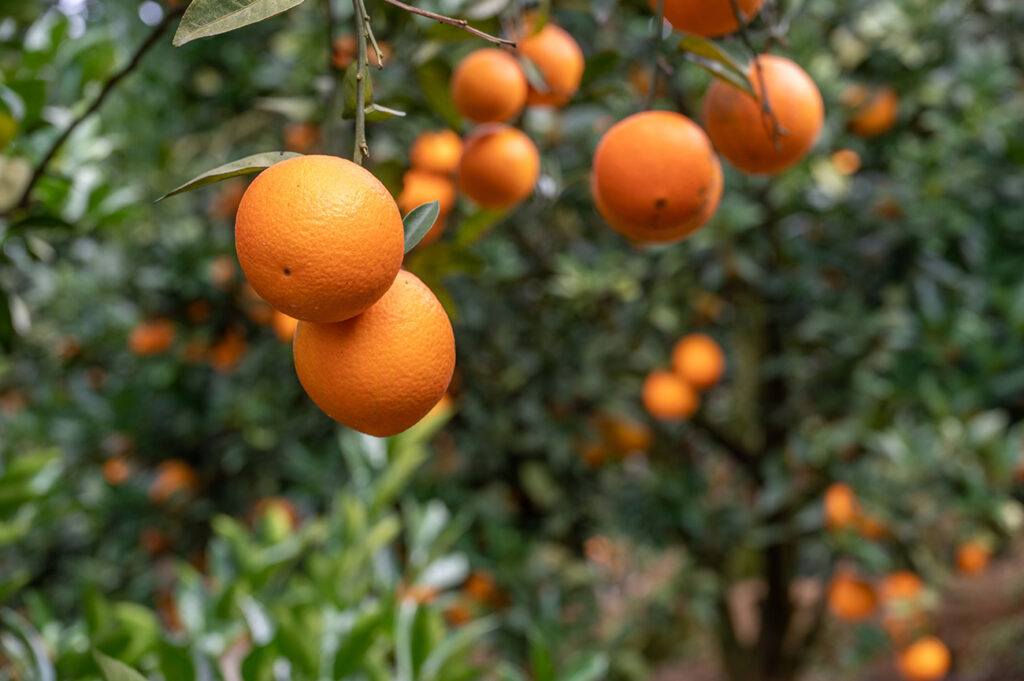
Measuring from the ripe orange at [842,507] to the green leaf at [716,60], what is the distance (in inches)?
63.1

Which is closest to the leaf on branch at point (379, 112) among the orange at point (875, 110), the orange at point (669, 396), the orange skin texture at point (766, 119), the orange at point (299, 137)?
the orange skin texture at point (766, 119)

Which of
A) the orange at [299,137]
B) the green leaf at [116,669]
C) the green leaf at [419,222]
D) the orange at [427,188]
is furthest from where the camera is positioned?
the orange at [299,137]

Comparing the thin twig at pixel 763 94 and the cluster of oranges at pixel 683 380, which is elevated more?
the thin twig at pixel 763 94

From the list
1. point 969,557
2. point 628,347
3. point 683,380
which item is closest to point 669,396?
point 683,380

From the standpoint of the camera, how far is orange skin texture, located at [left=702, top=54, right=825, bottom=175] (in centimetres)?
77

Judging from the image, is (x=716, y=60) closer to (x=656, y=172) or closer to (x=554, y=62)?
(x=656, y=172)

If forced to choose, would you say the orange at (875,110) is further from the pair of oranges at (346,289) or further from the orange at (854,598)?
the pair of oranges at (346,289)

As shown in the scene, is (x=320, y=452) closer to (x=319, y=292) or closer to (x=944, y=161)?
(x=944, y=161)

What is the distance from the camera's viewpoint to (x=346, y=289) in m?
0.48

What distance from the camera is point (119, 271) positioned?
8.39 feet

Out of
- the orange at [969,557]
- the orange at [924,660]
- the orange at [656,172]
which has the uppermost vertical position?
the orange at [656,172]

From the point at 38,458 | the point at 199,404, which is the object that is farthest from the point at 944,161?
the point at 199,404

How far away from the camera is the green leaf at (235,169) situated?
465mm

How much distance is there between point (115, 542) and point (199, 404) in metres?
0.47
